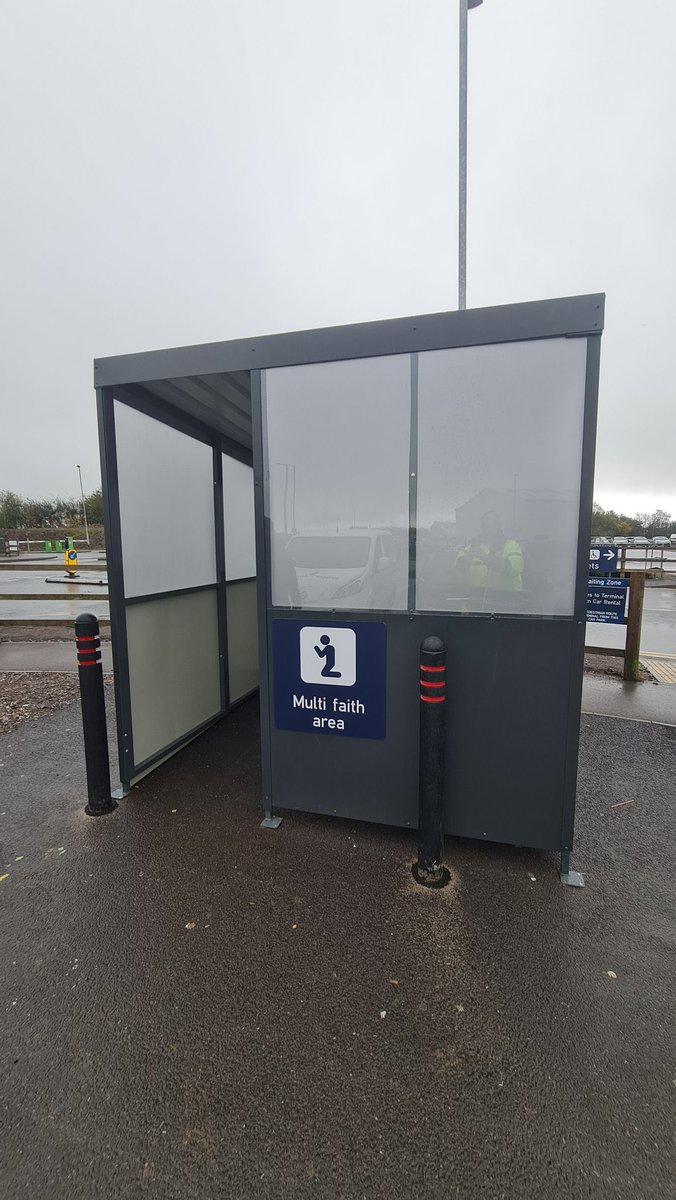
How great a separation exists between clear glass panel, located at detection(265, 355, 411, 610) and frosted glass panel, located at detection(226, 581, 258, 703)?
8.46 ft

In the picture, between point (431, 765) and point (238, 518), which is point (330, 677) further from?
point (238, 518)

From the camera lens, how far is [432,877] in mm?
2877

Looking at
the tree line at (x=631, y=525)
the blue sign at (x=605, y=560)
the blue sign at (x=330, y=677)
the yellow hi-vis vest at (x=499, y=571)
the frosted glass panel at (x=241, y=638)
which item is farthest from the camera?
the tree line at (x=631, y=525)

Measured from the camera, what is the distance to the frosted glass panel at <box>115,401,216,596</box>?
386cm

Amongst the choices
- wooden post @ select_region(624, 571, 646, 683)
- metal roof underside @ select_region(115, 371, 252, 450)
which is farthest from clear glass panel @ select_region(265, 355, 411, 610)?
wooden post @ select_region(624, 571, 646, 683)

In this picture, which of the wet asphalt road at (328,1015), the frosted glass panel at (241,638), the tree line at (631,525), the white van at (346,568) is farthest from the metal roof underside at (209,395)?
the tree line at (631,525)

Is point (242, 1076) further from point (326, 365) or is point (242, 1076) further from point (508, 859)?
point (326, 365)

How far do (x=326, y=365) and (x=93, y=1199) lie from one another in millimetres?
3589

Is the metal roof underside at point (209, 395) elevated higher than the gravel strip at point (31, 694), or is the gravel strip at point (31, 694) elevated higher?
the metal roof underside at point (209, 395)

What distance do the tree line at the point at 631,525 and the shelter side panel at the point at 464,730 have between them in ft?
147

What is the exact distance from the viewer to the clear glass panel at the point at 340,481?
9.72 feet

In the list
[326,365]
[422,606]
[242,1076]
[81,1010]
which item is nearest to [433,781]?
[422,606]

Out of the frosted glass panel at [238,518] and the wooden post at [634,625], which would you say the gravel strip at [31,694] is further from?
the wooden post at [634,625]

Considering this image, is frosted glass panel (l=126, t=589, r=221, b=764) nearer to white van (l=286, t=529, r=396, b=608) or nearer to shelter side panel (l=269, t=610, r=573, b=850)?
shelter side panel (l=269, t=610, r=573, b=850)
